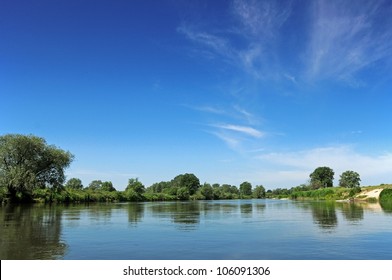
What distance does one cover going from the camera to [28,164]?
82812mm

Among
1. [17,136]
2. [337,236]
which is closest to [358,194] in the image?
[337,236]

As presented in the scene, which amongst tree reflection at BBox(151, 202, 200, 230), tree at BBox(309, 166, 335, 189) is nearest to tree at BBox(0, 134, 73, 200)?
tree reflection at BBox(151, 202, 200, 230)

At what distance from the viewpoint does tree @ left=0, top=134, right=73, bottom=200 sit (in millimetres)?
79750

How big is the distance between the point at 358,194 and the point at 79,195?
79806 mm

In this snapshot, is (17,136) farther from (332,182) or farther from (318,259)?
(332,182)

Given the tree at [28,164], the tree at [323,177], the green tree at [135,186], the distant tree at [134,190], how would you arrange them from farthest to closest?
the tree at [323,177] < the green tree at [135,186] < the distant tree at [134,190] < the tree at [28,164]

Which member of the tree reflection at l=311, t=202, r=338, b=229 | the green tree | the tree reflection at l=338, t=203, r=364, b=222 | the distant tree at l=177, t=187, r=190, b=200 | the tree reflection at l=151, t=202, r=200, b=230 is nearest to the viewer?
the tree reflection at l=311, t=202, r=338, b=229

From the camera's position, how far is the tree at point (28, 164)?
79.8m

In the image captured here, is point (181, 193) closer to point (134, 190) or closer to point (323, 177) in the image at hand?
point (134, 190)

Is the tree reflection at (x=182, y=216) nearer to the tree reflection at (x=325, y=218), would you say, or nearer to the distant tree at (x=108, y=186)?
the tree reflection at (x=325, y=218)

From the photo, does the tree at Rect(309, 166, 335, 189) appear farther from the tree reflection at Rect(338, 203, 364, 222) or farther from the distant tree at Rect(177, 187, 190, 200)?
the tree reflection at Rect(338, 203, 364, 222)

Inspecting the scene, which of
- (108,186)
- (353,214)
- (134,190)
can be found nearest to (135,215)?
(353,214)

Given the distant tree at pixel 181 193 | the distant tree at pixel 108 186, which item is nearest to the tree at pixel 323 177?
the distant tree at pixel 181 193
